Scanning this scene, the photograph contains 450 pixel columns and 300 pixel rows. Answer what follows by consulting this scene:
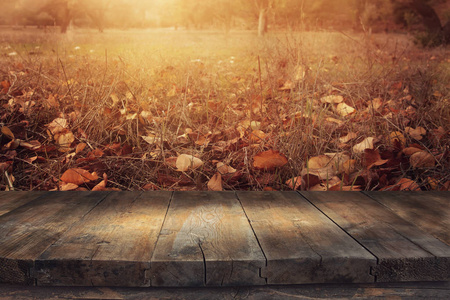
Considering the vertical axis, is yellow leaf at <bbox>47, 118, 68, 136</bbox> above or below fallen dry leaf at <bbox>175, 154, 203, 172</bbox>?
above

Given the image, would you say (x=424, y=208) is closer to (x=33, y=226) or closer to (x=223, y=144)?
(x=223, y=144)

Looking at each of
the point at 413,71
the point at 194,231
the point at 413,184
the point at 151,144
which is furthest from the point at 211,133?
the point at 413,71

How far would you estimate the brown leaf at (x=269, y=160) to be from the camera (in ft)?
5.32

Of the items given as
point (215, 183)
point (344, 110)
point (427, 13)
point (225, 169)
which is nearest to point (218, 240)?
point (215, 183)

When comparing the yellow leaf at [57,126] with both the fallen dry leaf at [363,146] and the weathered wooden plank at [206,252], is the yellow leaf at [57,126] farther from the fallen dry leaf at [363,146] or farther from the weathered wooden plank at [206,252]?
the fallen dry leaf at [363,146]

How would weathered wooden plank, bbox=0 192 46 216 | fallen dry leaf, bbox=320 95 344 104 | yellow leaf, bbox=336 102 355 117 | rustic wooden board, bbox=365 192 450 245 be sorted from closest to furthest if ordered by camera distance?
rustic wooden board, bbox=365 192 450 245
weathered wooden plank, bbox=0 192 46 216
yellow leaf, bbox=336 102 355 117
fallen dry leaf, bbox=320 95 344 104

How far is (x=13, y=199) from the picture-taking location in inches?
48.7

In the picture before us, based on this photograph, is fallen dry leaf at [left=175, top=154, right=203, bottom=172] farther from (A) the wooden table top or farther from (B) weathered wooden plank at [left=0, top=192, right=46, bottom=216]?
(B) weathered wooden plank at [left=0, top=192, right=46, bottom=216]

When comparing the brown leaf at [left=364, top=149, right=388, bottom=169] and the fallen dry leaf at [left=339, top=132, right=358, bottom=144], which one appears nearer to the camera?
the brown leaf at [left=364, top=149, right=388, bottom=169]

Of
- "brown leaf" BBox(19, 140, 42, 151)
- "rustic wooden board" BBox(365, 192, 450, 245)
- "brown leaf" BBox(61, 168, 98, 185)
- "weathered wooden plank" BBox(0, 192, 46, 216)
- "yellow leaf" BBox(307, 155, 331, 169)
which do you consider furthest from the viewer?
"brown leaf" BBox(19, 140, 42, 151)

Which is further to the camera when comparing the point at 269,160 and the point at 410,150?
the point at 410,150

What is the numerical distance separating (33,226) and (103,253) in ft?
0.90

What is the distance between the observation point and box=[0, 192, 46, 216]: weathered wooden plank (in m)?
1.16

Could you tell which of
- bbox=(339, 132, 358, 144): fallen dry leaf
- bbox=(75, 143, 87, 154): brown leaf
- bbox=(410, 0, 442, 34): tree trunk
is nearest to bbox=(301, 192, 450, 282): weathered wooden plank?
bbox=(339, 132, 358, 144): fallen dry leaf
